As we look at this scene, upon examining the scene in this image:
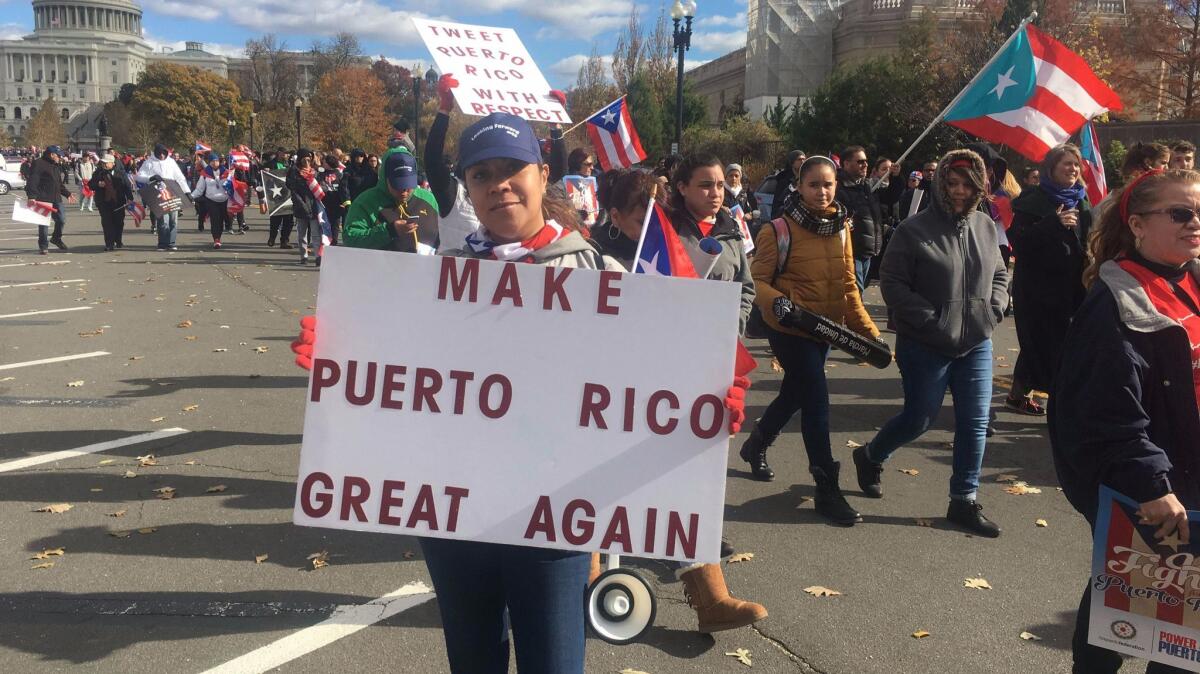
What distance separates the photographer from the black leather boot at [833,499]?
5.10 meters

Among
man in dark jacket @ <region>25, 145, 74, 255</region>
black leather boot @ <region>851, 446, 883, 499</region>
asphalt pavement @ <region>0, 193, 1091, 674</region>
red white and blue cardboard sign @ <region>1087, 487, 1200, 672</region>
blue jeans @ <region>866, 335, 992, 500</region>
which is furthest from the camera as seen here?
man in dark jacket @ <region>25, 145, 74, 255</region>

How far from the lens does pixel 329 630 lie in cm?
382

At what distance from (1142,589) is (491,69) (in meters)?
4.28

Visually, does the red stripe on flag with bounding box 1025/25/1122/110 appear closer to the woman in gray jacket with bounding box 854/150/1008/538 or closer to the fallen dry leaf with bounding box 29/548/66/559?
the woman in gray jacket with bounding box 854/150/1008/538

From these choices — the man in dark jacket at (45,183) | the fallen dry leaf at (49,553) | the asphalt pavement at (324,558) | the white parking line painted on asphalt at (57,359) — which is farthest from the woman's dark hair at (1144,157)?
the man in dark jacket at (45,183)

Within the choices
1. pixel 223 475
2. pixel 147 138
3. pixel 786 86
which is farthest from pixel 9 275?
pixel 147 138

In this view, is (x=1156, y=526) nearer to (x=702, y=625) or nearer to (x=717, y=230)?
A: (x=702, y=625)

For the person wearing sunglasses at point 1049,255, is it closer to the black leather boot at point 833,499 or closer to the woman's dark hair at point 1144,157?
the woman's dark hair at point 1144,157

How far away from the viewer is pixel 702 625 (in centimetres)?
379

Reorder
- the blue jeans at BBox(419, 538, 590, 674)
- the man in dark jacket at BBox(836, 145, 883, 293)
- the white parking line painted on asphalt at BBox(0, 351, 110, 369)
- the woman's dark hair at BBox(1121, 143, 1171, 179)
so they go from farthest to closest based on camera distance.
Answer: the man in dark jacket at BBox(836, 145, 883, 293) < the white parking line painted on asphalt at BBox(0, 351, 110, 369) < the woman's dark hair at BBox(1121, 143, 1171, 179) < the blue jeans at BBox(419, 538, 590, 674)

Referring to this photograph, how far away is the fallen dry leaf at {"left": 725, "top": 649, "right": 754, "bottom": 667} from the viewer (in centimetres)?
360

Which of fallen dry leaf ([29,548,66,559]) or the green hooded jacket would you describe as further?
the green hooded jacket

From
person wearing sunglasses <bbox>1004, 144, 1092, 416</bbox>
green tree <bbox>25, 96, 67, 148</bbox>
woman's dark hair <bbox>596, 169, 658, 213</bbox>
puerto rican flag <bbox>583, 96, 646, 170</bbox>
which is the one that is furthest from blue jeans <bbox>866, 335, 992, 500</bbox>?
green tree <bbox>25, 96, 67, 148</bbox>

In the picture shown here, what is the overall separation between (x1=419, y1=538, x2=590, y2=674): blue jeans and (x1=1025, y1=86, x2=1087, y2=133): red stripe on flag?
22.5 ft
